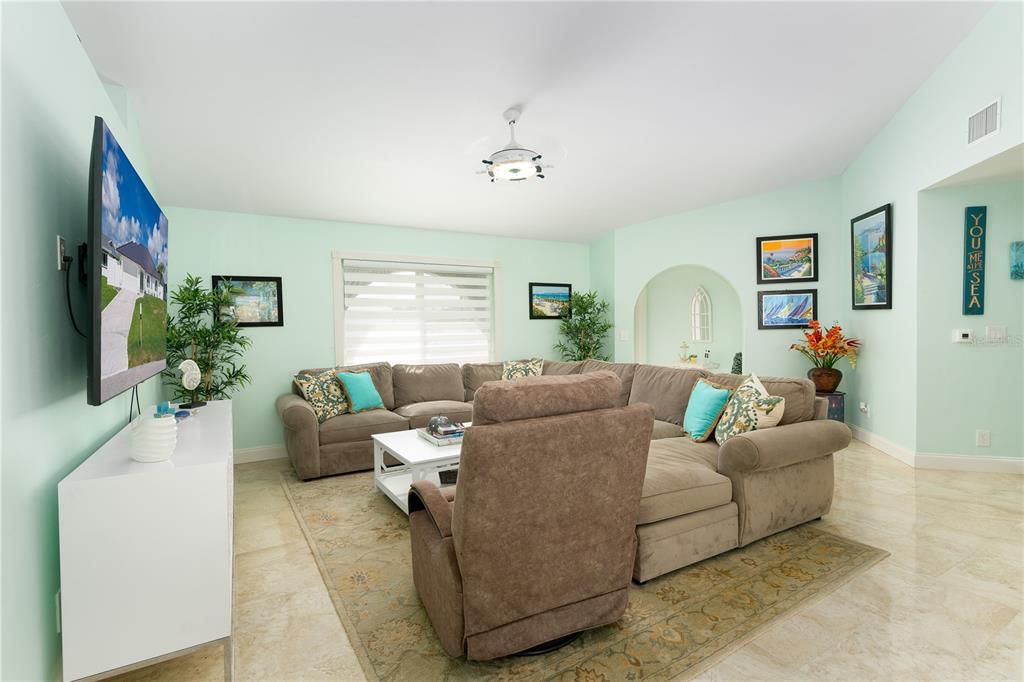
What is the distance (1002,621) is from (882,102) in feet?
11.7

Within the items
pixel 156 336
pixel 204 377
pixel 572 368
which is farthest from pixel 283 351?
pixel 572 368

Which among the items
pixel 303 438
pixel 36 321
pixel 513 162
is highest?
pixel 513 162

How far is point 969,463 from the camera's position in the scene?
3.83 meters

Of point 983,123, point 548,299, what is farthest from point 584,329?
point 983,123

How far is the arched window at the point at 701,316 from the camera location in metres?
7.91

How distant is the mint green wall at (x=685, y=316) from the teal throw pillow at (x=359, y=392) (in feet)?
17.0

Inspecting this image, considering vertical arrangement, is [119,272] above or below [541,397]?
above

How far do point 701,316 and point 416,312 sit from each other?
480 centimetres

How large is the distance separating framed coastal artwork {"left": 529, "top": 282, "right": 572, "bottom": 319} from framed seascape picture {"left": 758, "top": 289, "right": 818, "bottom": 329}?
249cm

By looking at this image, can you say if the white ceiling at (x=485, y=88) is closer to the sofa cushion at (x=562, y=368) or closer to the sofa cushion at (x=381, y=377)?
the sofa cushion at (x=381, y=377)

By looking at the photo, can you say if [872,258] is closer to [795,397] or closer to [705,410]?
[795,397]

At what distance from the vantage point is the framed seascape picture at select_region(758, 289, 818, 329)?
520 cm

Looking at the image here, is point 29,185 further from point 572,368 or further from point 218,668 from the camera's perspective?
point 572,368

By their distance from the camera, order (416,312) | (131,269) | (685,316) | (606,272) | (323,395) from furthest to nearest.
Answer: (685,316) < (606,272) < (416,312) < (323,395) < (131,269)
